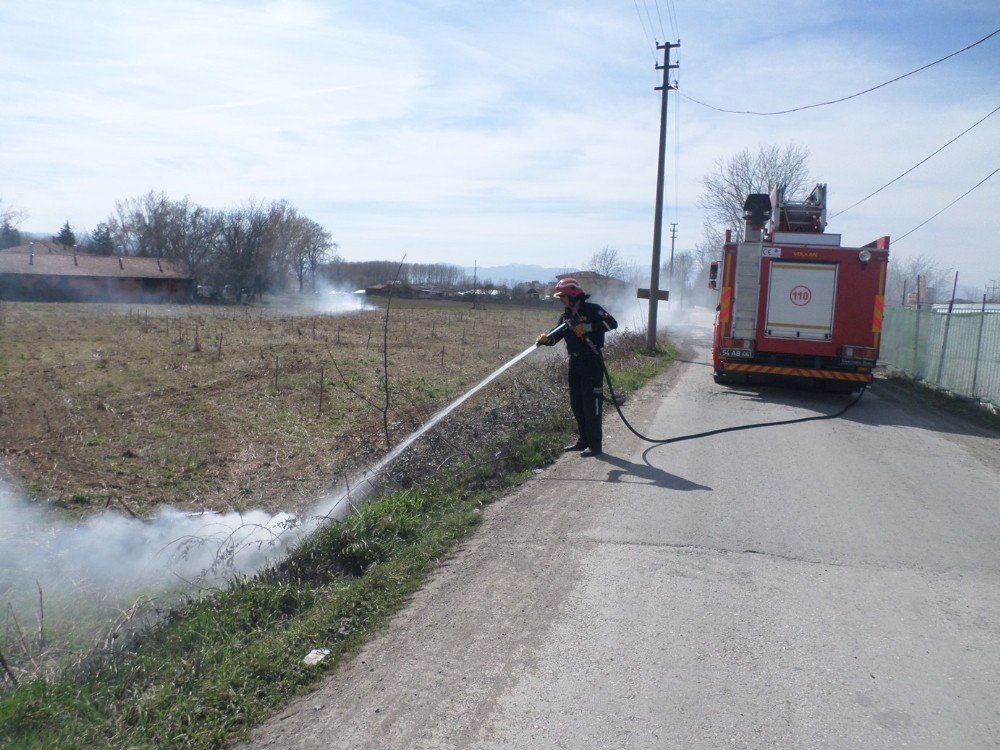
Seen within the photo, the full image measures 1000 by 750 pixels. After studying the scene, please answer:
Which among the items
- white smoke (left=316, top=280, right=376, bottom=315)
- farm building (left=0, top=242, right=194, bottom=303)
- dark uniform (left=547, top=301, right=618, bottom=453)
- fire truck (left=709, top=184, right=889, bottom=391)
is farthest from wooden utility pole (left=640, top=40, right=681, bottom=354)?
farm building (left=0, top=242, right=194, bottom=303)

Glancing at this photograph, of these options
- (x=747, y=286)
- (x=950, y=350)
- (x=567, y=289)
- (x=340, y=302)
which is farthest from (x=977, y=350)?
(x=340, y=302)

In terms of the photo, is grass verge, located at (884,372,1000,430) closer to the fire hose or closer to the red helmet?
the fire hose

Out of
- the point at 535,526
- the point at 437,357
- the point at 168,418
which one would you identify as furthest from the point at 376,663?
the point at 437,357

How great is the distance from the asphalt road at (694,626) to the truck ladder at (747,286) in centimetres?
636

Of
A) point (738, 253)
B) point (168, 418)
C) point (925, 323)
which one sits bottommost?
point (168, 418)

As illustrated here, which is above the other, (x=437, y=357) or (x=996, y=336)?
(x=996, y=336)

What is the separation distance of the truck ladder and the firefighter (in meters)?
6.21

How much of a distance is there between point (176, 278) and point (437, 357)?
2021 inches

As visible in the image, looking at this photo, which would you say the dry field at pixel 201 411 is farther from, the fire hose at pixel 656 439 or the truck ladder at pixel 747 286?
the truck ladder at pixel 747 286

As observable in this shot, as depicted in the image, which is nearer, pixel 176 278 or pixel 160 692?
pixel 160 692

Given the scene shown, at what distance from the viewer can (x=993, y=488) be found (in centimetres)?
795

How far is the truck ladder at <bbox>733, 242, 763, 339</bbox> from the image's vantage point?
14016 mm

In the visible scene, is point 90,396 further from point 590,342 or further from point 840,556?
point 840,556

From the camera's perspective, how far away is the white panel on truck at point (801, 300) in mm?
13633
